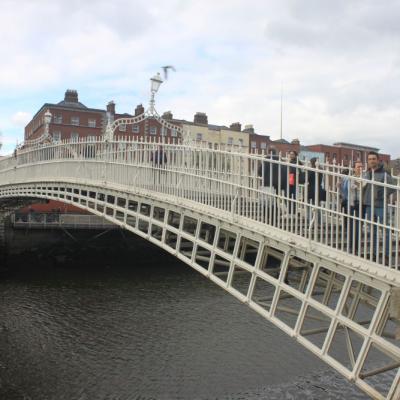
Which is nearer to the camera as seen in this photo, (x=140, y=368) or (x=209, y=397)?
(x=209, y=397)

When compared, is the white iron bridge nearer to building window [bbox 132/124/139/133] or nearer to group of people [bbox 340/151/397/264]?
group of people [bbox 340/151/397/264]

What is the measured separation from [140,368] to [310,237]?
8.50 meters

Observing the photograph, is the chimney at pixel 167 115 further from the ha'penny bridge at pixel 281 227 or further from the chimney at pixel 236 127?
the ha'penny bridge at pixel 281 227

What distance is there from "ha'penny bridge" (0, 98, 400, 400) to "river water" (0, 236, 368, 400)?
224 centimetres

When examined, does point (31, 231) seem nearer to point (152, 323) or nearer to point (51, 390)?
point (152, 323)

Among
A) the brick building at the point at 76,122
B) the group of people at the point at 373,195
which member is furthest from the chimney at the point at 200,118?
the group of people at the point at 373,195

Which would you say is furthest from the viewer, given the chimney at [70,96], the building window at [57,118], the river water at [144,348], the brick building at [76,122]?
the chimney at [70,96]

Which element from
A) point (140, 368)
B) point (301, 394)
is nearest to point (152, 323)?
point (140, 368)

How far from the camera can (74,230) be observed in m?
32.6

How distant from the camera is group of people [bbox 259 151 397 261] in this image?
5.93 m

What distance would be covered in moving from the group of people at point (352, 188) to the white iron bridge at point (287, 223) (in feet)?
0.07

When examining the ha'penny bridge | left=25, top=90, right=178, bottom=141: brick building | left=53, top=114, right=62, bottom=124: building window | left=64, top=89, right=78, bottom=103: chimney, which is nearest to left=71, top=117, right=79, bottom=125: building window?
left=25, top=90, right=178, bottom=141: brick building

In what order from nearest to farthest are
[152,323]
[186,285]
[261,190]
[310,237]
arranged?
[310,237] → [261,190] → [152,323] → [186,285]

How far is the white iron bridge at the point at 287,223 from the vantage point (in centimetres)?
584
